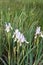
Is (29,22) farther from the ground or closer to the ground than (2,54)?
farther from the ground

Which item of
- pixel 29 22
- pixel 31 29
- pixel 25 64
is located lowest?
pixel 25 64

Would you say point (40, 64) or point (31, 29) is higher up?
point (31, 29)

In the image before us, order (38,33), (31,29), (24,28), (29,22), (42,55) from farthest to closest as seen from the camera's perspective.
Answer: (29,22)
(24,28)
(31,29)
(42,55)
(38,33)

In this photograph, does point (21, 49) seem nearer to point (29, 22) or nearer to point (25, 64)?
point (25, 64)

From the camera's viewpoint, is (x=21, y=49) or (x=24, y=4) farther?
(x=24, y=4)

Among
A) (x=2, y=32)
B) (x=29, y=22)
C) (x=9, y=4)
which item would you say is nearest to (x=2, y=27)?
(x=2, y=32)

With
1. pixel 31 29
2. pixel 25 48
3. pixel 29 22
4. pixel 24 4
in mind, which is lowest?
pixel 25 48

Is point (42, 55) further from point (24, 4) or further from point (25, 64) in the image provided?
point (24, 4)

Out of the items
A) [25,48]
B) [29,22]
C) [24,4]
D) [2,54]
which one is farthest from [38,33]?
[24,4]

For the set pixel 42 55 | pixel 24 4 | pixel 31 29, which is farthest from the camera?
pixel 24 4
